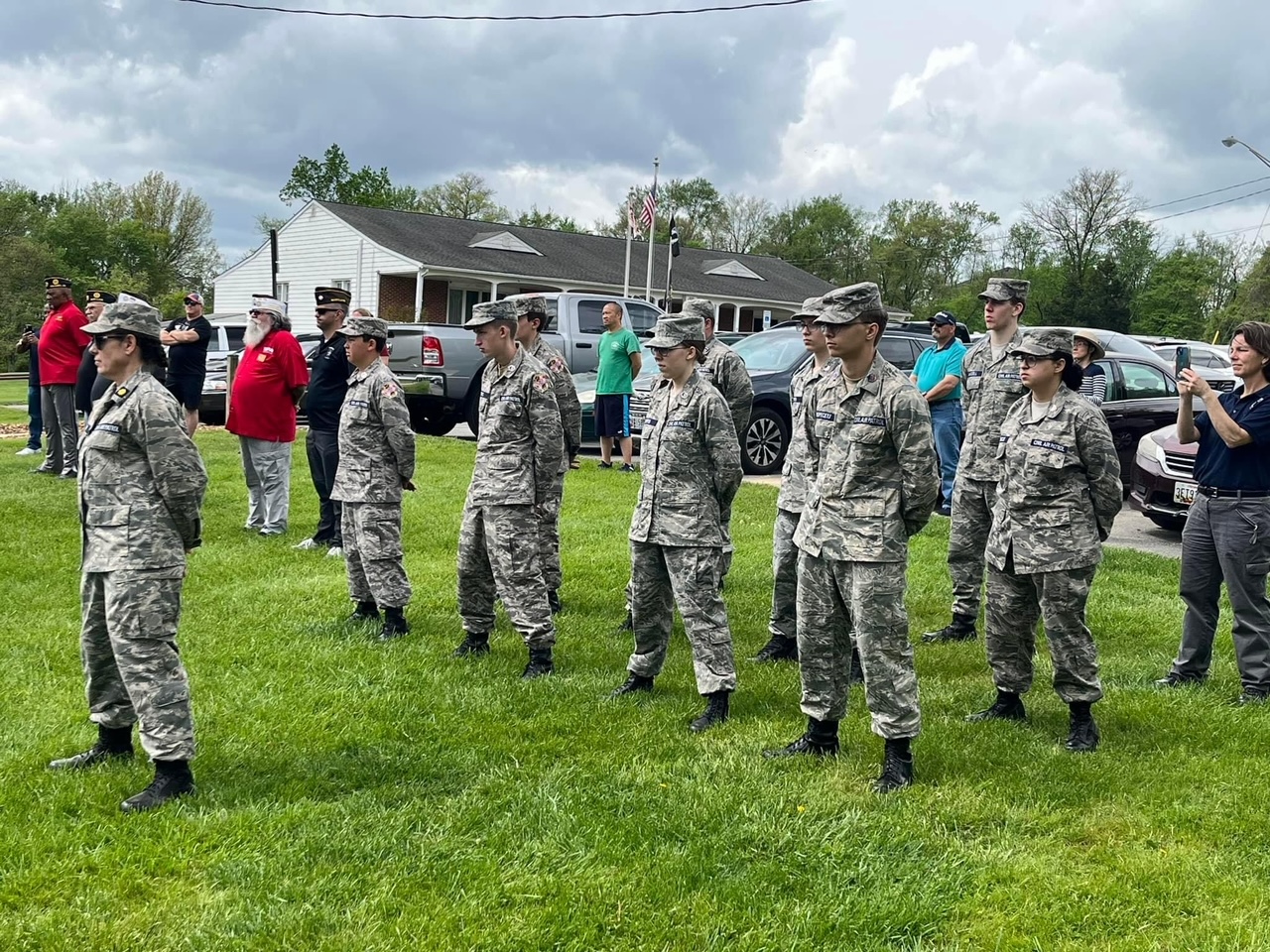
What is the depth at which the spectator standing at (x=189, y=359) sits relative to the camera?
979 centimetres

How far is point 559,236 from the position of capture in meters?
40.1

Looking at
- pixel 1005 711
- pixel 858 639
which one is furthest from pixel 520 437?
pixel 1005 711

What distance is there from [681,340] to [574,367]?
34.3ft

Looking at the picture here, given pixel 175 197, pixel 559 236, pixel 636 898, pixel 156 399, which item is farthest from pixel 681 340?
pixel 175 197

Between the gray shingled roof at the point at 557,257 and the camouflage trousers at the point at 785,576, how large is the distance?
27.5 m

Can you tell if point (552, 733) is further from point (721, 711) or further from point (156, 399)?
point (156, 399)

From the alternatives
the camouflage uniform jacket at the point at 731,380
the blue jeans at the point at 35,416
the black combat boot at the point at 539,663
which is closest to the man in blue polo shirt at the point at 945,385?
the camouflage uniform jacket at the point at 731,380

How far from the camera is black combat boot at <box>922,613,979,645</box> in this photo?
6684 mm

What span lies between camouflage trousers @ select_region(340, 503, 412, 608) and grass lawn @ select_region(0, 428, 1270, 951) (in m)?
0.30

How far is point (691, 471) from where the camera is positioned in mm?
5219

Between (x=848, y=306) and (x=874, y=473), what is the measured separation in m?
0.70

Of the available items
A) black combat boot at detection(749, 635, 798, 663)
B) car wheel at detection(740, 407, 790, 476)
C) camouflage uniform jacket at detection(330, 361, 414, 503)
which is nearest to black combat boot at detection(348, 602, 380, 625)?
camouflage uniform jacket at detection(330, 361, 414, 503)

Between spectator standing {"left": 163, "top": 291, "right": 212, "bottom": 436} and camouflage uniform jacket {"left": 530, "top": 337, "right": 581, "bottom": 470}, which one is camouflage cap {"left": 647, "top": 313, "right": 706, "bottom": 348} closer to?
camouflage uniform jacket {"left": 530, "top": 337, "right": 581, "bottom": 470}

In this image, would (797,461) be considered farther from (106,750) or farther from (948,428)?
(948,428)
